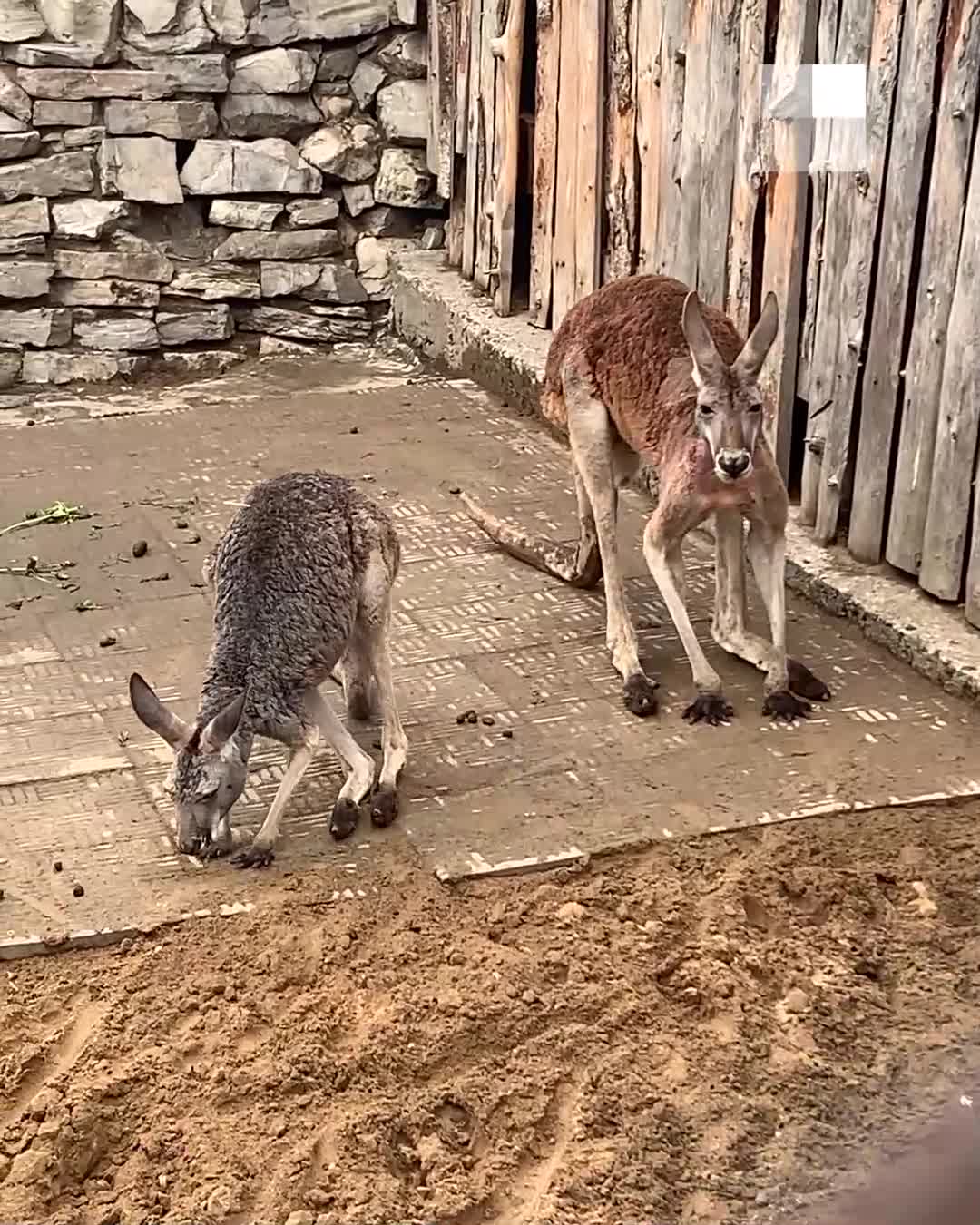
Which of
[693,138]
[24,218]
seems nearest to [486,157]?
[693,138]

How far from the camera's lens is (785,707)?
5.34 metres

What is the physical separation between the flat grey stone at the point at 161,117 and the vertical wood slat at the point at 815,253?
423 cm

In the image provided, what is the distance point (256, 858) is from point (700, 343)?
199 cm

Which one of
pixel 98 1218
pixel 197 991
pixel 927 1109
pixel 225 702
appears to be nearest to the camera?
pixel 98 1218

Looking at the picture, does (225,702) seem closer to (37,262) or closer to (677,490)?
(677,490)

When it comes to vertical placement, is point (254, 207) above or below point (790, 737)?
above

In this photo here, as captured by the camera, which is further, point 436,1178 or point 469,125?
point 469,125

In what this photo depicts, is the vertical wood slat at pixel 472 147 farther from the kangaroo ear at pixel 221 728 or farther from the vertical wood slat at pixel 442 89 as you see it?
the kangaroo ear at pixel 221 728

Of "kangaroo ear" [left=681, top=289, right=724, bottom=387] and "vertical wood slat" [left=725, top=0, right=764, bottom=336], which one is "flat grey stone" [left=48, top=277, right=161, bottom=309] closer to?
"vertical wood slat" [left=725, top=0, right=764, bottom=336]

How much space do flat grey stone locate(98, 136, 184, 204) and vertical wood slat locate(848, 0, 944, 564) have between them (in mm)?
4730

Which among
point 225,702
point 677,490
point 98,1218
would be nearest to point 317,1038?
point 98,1218

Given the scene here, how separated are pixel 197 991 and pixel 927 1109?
1706 mm

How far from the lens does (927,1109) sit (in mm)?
3695

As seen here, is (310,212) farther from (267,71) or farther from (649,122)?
(649,122)
